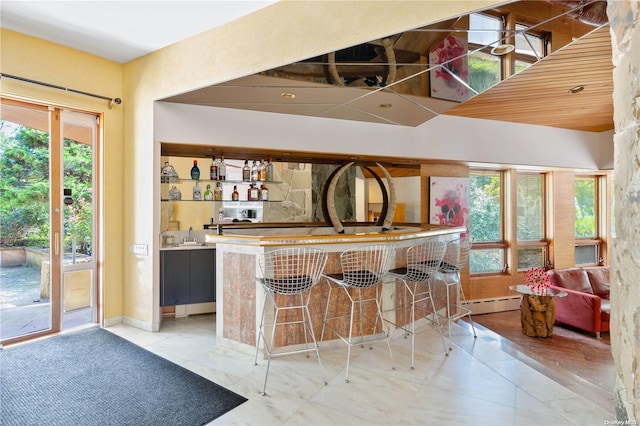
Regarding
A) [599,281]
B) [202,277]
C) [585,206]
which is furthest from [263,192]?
[585,206]

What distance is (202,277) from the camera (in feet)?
14.4

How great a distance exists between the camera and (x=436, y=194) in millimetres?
6133

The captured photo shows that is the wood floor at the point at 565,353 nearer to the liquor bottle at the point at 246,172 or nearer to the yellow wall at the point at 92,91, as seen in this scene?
the liquor bottle at the point at 246,172

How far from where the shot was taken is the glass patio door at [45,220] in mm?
3668

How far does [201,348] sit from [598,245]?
26.1 ft

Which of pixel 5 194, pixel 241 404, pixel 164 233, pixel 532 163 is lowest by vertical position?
pixel 241 404

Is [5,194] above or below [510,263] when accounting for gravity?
above

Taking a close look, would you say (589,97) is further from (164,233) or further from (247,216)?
(164,233)

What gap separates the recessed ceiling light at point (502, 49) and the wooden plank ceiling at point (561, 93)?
41cm

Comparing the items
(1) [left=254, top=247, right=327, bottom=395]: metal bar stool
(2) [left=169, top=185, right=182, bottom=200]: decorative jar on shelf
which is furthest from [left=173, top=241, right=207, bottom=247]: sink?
(1) [left=254, top=247, right=327, bottom=395]: metal bar stool

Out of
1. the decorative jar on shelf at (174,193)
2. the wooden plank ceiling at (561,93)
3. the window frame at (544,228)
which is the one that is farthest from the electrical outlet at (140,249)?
the window frame at (544,228)

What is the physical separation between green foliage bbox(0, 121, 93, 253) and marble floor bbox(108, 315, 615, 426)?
1503mm

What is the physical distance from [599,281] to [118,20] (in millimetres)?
7750

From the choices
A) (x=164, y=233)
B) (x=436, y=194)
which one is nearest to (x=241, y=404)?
(x=164, y=233)
